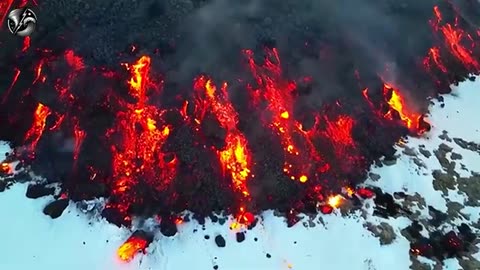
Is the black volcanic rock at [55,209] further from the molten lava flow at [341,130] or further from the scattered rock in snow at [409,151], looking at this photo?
the scattered rock in snow at [409,151]

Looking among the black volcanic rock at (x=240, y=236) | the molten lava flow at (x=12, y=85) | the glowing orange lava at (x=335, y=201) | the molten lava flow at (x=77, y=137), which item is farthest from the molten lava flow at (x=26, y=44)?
the glowing orange lava at (x=335, y=201)

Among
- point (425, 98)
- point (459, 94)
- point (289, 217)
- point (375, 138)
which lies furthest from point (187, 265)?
point (459, 94)

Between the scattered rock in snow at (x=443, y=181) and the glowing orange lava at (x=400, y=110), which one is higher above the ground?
the glowing orange lava at (x=400, y=110)

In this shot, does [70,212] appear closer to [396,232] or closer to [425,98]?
[396,232]

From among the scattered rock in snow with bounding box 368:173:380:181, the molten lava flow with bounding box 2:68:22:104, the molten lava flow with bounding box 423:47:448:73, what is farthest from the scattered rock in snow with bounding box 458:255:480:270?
the molten lava flow with bounding box 2:68:22:104

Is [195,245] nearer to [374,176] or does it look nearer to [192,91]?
[192,91]

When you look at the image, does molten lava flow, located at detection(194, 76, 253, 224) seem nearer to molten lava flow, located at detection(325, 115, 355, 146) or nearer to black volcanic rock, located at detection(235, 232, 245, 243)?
black volcanic rock, located at detection(235, 232, 245, 243)

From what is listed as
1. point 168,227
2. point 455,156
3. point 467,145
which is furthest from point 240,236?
point 467,145
